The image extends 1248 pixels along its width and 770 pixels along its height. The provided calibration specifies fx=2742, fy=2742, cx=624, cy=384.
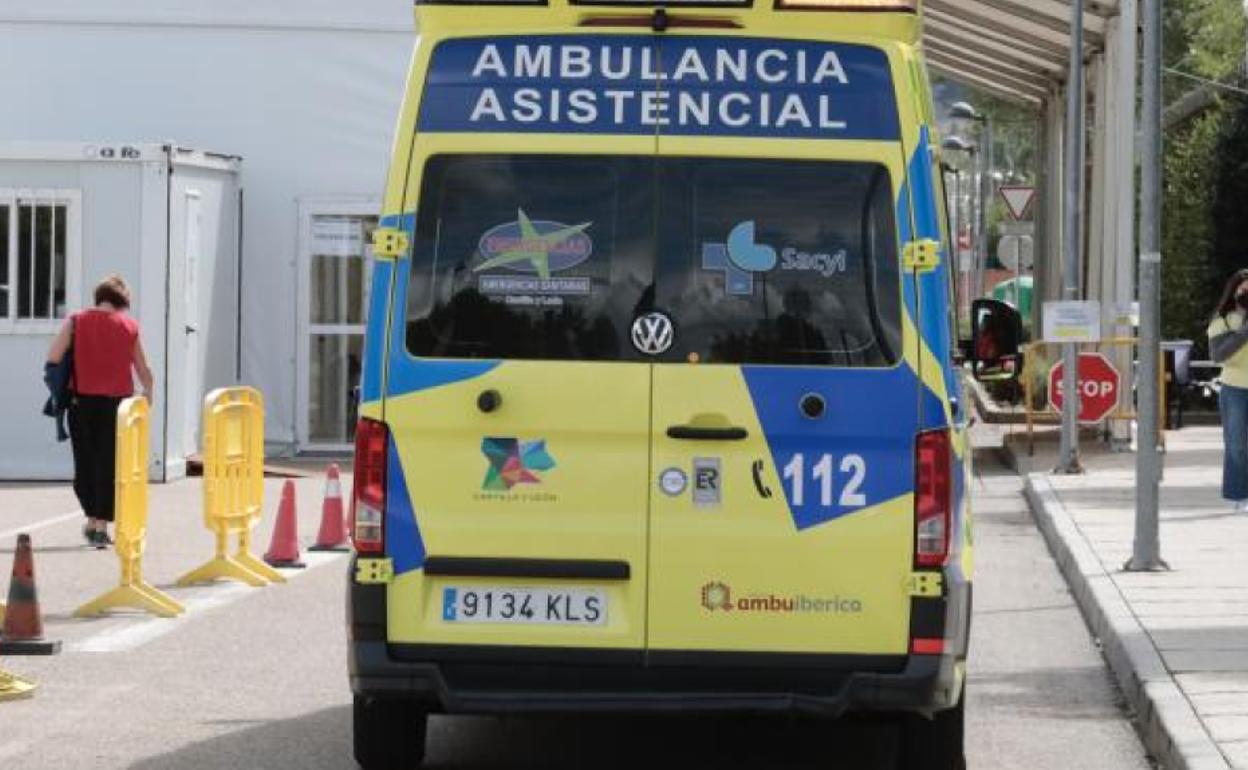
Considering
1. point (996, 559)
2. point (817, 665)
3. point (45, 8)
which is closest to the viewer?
point (817, 665)

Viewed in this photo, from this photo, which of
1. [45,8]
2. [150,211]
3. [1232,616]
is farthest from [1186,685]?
[45,8]

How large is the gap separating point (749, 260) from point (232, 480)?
7.24m

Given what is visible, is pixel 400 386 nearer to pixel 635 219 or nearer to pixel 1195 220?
pixel 635 219

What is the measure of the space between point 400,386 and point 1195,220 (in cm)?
3234

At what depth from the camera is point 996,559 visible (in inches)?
693

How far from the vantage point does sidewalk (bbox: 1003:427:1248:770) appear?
971cm

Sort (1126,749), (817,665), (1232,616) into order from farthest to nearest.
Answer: (1232,616), (1126,749), (817,665)

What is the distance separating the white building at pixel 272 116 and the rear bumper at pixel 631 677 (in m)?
18.0

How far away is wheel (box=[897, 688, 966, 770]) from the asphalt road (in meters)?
0.74

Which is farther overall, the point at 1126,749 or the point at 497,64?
the point at 1126,749

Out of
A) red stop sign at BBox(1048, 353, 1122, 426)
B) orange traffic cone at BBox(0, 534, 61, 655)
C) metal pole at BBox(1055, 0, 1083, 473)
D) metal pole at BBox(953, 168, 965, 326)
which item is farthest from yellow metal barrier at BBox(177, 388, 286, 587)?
red stop sign at BBox(1048, 353, 1122, 426)

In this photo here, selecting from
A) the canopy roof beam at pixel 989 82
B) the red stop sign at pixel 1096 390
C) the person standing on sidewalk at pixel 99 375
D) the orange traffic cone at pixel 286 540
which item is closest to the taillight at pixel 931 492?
the orange traffic cone at pixel 286 540

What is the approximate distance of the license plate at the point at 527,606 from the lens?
8266 mm

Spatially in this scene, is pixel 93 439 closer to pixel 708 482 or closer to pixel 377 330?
pixel 377 330
